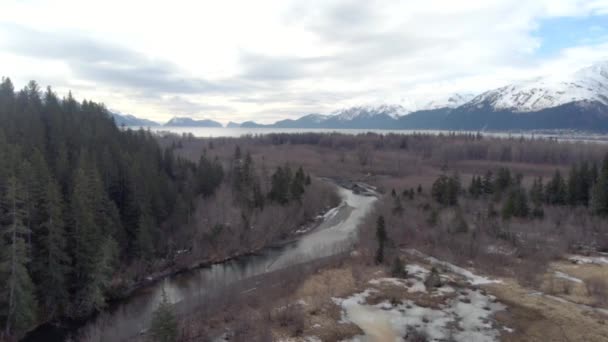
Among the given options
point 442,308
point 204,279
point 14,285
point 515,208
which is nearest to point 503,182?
point 515,208

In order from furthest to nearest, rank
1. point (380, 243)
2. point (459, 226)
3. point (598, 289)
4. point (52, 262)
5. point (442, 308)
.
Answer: point (459, 226) < point (380, 243) < point (52, 262) < point (598, 289) < point (442, 308)

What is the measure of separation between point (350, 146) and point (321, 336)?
490 ft

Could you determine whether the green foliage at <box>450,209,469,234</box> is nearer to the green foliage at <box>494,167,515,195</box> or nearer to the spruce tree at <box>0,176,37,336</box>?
the green foliage at <box>494,167,515,195</box>

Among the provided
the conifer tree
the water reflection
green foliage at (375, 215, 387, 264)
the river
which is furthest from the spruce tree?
green foliage at (375, 215, 387, 264)

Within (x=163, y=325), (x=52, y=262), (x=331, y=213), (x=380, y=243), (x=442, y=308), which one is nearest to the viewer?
(x=163, y=325)

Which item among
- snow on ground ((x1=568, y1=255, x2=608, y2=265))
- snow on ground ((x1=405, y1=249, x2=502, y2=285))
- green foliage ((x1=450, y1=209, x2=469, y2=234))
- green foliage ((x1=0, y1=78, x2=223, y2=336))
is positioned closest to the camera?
green foliage ((x1=0, y1=78, x2=223, y2=336))

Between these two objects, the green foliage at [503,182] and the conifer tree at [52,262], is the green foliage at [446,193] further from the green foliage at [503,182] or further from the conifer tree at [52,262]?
the conifer tree at [52,262]

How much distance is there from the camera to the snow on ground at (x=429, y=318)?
22.9 m

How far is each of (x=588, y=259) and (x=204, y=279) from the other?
37.7 meters

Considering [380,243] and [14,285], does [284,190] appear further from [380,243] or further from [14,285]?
[14,285]

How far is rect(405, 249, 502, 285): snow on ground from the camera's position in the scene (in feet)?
107

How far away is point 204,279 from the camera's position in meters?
38.1

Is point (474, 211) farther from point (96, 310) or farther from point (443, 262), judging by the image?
point (96, 310)

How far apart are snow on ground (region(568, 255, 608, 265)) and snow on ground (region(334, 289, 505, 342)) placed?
49.9 ft
